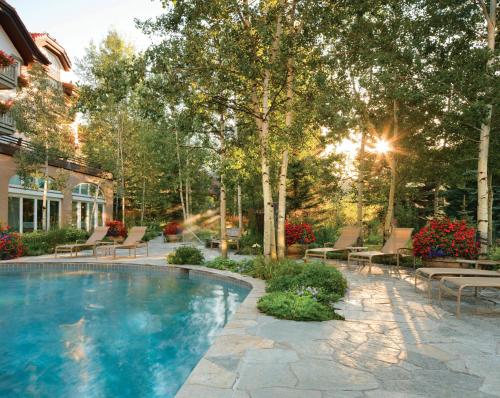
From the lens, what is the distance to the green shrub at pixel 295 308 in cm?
514

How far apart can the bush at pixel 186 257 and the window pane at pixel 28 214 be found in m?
10.8

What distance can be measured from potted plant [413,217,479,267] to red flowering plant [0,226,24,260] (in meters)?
13.2

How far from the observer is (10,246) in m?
13.5

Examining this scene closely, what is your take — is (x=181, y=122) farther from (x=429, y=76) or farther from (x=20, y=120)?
(x=20, y=120)

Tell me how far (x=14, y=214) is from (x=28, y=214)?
93cm

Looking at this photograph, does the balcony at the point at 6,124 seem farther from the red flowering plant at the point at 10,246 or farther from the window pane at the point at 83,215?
the red flowering plant at the point at 10,246

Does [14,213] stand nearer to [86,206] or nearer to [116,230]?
[116,230]

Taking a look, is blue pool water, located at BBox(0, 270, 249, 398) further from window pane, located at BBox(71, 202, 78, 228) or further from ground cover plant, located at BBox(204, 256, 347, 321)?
window pane, located at BBox(71, 202, 78, 228)

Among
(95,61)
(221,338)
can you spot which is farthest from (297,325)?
(95,61)

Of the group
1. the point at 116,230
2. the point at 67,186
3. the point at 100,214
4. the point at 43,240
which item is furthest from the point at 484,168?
the point at 100,214

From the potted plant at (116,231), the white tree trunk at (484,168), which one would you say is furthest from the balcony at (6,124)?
the white tree trunk at (484,168)

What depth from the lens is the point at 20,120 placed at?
625 inches

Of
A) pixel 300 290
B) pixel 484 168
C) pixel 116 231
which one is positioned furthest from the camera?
pixel 116 231

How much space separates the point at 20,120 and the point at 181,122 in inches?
369
